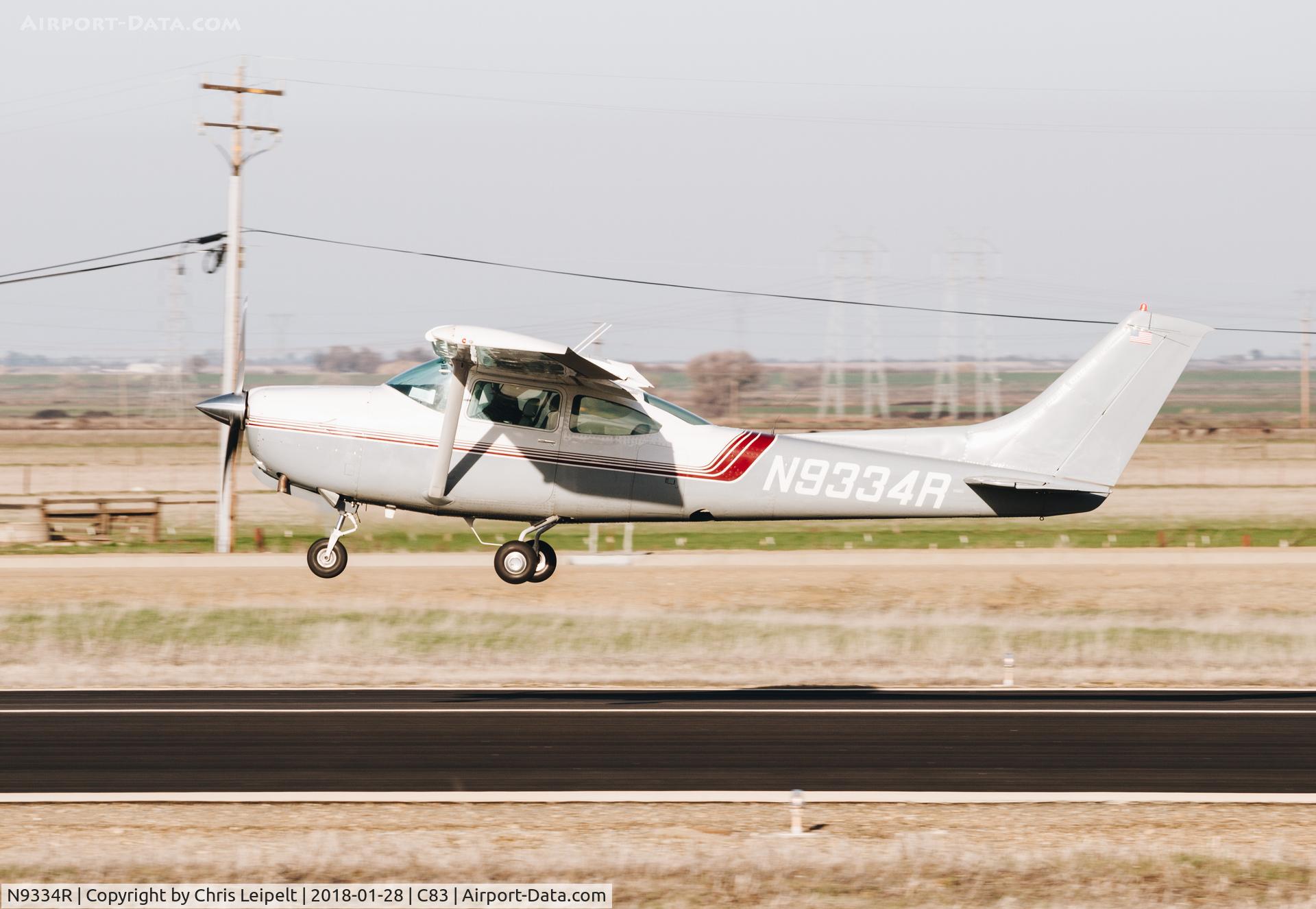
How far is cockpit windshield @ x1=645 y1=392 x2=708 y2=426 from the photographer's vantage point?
16.5 metres

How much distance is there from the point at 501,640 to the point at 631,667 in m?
2.95

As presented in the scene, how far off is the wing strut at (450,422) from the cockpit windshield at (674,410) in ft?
6.81

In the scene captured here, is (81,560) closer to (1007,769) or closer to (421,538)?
(421,538)

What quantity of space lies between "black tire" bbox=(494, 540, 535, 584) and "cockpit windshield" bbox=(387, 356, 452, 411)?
1.88 metres

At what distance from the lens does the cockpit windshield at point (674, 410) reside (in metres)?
16.5

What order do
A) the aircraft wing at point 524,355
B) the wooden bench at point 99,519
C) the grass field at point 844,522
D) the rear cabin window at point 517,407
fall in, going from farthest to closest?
the wooden bench at point 99,519, the grass field at point 844,522, the rear cabin window at point 517,407, the aircraft wing at point 524,355

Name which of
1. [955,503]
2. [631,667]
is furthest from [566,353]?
[631,667]

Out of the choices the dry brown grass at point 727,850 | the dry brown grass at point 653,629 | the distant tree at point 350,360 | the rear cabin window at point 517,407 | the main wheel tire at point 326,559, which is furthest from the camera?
the distant tree at point 350,360

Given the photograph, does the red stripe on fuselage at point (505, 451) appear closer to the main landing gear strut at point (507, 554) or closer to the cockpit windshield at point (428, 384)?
the cockpit windshield at point (428, 384)

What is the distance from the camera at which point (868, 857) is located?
1273cm

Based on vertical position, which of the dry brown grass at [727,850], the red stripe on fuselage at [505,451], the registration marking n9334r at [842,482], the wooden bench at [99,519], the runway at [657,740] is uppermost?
the red stripe on fuselage at [505,451]

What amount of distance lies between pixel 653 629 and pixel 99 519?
23794 millimetres

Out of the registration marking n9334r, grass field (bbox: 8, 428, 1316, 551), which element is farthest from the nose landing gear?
grass field (bbox: 8, 428, 1316, 551)

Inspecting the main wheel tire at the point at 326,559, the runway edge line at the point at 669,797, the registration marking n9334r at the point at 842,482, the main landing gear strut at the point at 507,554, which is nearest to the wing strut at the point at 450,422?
the main landing gear strut at the point at 507,554
